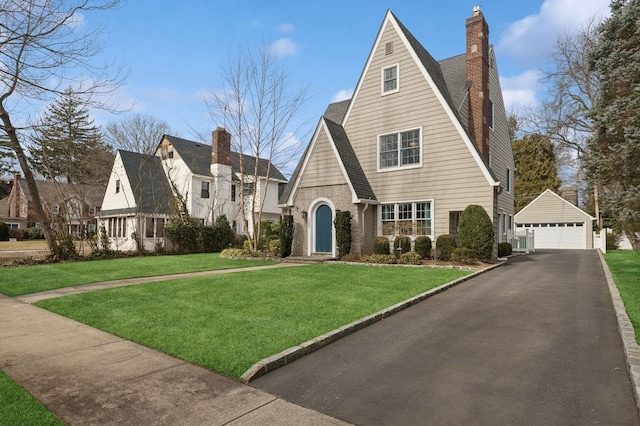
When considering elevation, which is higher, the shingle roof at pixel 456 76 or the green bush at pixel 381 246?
the shingle roof at pixel 456 76

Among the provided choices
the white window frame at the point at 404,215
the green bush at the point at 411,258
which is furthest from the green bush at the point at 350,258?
the white window frame at the point at 404,215

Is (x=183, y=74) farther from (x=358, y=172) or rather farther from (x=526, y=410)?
(x=526, y=410)

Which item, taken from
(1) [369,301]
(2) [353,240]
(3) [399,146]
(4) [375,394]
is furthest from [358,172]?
(4) [375,394]

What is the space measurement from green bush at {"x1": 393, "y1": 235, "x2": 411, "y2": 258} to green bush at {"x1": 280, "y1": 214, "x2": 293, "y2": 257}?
5.19 meters

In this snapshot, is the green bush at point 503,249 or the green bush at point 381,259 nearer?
the green bush at point 381,259

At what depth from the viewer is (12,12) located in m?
8.98

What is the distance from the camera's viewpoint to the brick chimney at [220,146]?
95.0 feet

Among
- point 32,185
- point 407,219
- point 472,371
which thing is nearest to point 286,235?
point 407,219

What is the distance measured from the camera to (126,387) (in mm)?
3848

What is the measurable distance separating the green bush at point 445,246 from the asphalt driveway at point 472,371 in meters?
7.48

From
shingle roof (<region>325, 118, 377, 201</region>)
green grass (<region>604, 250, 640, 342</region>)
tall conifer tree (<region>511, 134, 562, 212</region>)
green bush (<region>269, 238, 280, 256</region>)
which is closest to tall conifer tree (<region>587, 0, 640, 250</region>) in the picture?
green grass (<region>604, 250, 640, 342</region>)

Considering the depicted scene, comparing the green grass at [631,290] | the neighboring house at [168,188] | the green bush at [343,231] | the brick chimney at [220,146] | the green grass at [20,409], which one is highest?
the brick chimney at [220,146]

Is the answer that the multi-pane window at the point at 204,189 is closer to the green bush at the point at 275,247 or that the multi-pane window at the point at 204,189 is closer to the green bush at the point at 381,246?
the green bush at the point at 275,247

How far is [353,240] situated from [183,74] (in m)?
9.56
